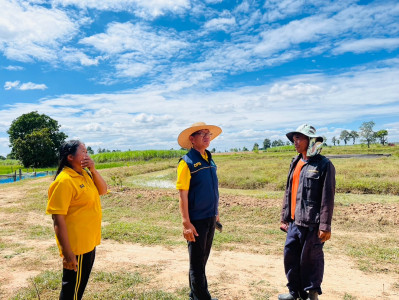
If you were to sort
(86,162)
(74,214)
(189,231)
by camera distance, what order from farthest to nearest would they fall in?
(189,231)
(86,162)
(74,214)

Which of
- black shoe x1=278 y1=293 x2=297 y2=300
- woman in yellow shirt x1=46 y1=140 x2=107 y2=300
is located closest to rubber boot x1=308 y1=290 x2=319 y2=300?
black shoe x1=278 y1=293 x2=297 y2=300

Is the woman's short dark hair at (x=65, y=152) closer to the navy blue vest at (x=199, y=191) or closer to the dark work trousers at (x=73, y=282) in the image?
the dark work trousers at (x=73, y=282)

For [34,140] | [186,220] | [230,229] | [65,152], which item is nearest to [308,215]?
[186,220]

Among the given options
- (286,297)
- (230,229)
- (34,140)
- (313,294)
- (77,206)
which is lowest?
(230,229)

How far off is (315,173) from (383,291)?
5.98 ft

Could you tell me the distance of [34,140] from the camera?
127 ft

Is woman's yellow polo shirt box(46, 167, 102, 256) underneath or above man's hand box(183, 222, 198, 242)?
above

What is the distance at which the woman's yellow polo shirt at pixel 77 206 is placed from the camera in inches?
87.3

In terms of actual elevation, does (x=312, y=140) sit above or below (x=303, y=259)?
above

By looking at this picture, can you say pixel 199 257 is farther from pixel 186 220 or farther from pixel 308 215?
pixel 308 215

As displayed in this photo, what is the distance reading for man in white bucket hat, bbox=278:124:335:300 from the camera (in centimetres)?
289

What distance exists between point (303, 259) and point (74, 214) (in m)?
2.23

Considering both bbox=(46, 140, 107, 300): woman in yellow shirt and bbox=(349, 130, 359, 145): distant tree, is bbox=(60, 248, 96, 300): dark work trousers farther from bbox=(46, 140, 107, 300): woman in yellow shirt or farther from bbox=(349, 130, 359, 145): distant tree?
bbox=(349, 130, 359, 145): distant tree

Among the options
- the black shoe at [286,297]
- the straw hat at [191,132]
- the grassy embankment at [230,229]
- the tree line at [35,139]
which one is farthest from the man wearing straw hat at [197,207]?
the tree line at [35,139]
